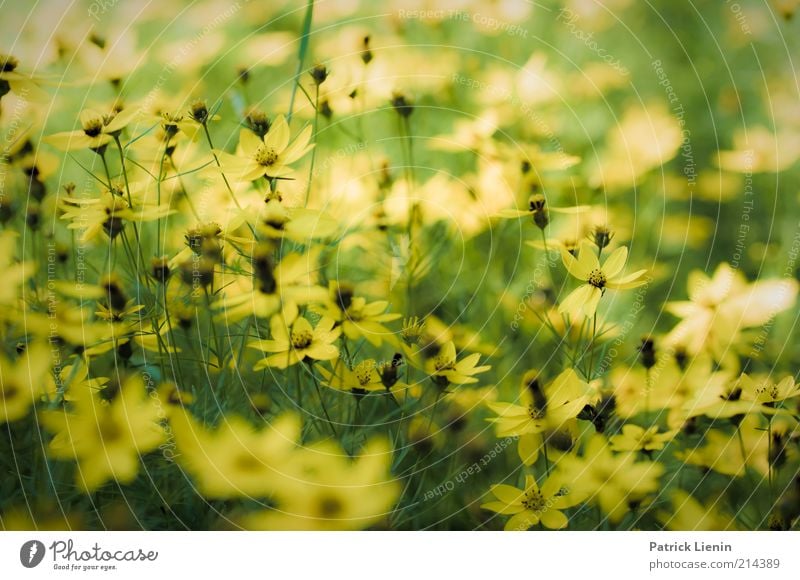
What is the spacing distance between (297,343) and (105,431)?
0.14 metres

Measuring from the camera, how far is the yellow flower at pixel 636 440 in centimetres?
54

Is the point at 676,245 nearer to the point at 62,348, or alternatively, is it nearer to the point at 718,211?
the point at 718,211

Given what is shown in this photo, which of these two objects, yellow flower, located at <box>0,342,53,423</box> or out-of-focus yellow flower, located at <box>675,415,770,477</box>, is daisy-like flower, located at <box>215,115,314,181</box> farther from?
out-of-focus yellow flower, located at <box>675,415,770,477</box>

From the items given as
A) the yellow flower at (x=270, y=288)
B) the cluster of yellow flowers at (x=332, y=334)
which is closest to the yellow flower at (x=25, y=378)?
the cluster of yellow flowers at (x=332, y=334)

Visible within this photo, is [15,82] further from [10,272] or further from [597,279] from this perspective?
[597,279]

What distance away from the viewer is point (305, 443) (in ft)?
1.71

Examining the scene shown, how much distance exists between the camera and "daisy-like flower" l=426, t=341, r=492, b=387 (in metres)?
0.53

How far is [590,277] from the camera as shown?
0.54 metres

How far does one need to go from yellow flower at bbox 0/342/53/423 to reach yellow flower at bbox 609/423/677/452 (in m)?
0.38

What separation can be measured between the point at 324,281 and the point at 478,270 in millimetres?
115

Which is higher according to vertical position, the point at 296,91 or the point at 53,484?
the point at 296,91
